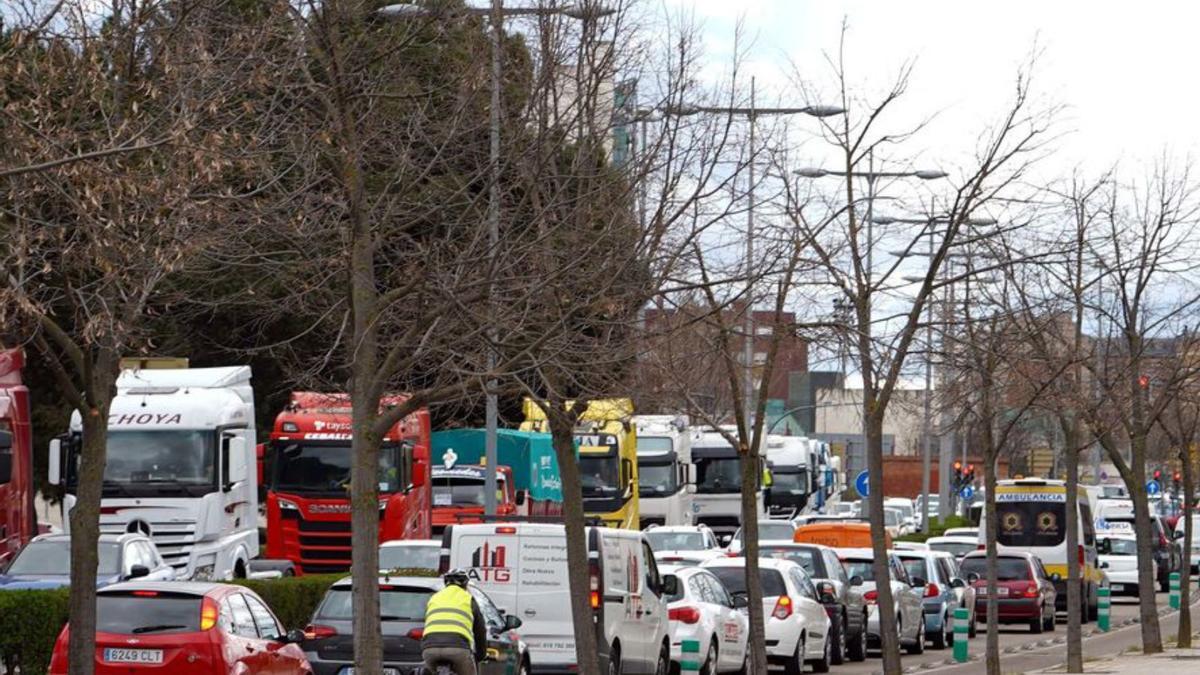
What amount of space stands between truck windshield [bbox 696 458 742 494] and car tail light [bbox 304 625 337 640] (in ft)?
117

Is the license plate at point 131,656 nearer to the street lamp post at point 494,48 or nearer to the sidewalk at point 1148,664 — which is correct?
the street lamp post at point 494,48

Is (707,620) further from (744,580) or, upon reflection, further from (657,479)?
(657,479)

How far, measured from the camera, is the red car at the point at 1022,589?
132ft

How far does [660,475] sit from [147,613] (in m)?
31.6

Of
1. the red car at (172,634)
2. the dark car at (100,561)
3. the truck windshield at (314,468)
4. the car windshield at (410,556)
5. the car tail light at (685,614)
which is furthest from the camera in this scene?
the truck windshield at (314,468)

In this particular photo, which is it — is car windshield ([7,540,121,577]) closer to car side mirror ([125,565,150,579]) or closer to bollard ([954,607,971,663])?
car side mirror ([125,565,150,579])

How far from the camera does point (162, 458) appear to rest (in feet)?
105

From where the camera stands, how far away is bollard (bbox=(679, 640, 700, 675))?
995 inches

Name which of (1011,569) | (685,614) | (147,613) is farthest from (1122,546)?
(147,613)

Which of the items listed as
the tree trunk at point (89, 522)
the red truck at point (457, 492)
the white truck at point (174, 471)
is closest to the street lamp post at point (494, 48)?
the tree trunk at point (89, 522)

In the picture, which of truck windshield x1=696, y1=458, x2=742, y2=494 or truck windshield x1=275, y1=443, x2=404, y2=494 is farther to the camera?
truck windshield x1=696, y1=458, x2=742, y2=494

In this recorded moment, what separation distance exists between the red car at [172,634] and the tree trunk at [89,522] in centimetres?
173

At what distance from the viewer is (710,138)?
16.7 m

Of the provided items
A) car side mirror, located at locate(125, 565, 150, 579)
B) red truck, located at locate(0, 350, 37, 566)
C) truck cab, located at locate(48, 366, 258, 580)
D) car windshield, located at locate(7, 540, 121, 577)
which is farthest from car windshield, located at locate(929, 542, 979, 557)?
car side mirror, located at locate(125, 565, 150, 579)
